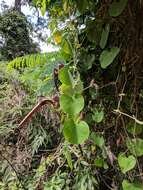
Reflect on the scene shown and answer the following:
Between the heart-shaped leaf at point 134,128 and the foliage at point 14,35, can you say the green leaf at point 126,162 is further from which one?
the foliage at point 14,35

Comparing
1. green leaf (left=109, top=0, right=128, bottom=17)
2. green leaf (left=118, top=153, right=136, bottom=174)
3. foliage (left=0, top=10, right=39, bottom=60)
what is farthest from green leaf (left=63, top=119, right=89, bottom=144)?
foliage (left=0, top=10, right=39, bottom=60)

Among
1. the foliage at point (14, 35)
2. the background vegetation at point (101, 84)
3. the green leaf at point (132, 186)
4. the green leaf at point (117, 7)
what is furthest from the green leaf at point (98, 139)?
the foliage at point (14, 35)

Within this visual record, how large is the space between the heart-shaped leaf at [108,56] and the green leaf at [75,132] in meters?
0.17

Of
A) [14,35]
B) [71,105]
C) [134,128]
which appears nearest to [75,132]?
[71,105]

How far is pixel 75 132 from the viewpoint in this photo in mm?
965

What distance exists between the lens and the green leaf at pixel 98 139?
3.61ft

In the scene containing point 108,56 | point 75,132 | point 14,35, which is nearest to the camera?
point 75,132

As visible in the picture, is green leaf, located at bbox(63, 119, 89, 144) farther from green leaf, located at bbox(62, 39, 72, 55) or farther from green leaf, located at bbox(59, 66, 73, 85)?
green leaf, located at bbox(62, 39, 72, 55)

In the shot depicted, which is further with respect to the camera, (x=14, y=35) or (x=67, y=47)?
(x=14, y=35)

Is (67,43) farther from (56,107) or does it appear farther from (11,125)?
→ (11,125)

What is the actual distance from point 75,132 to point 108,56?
0.69 feet

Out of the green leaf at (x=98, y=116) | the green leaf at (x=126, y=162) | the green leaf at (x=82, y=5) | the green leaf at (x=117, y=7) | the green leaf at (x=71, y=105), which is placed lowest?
the green leaf at (x=126, y=162)

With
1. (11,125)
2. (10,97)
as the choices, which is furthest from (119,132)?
(10,97)

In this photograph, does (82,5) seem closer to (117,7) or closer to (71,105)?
(117,7)
